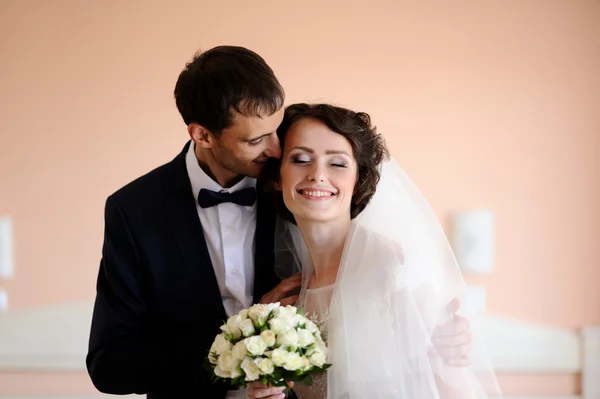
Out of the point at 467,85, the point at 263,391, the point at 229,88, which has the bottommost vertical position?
the point at 263,391

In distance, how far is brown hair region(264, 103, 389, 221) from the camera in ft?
6.87

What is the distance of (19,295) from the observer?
3738 mm

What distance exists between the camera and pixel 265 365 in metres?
1.64

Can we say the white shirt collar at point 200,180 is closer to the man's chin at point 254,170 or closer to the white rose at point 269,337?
the man's chin at point 254,170

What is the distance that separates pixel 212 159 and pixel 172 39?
1.67 m

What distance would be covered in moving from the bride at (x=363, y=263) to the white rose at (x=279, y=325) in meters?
0.17

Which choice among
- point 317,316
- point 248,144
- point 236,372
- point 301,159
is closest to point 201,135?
point 248,144

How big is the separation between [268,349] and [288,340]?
2.4 inches


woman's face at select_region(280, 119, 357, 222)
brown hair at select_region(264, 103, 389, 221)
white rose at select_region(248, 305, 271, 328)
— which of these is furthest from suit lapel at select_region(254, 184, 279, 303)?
white rose at select_region(248, 305, 271, 328)

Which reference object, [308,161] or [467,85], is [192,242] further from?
[467,85]

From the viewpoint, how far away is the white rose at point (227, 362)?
168 centimetres

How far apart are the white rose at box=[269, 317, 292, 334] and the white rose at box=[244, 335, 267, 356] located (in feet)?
0.14

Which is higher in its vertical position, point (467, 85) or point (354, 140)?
point (467, 85)

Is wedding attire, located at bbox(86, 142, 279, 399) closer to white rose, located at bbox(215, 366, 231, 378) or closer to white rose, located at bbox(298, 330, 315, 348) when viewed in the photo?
white rose, located at bbox(215, 366, 231, 378)
